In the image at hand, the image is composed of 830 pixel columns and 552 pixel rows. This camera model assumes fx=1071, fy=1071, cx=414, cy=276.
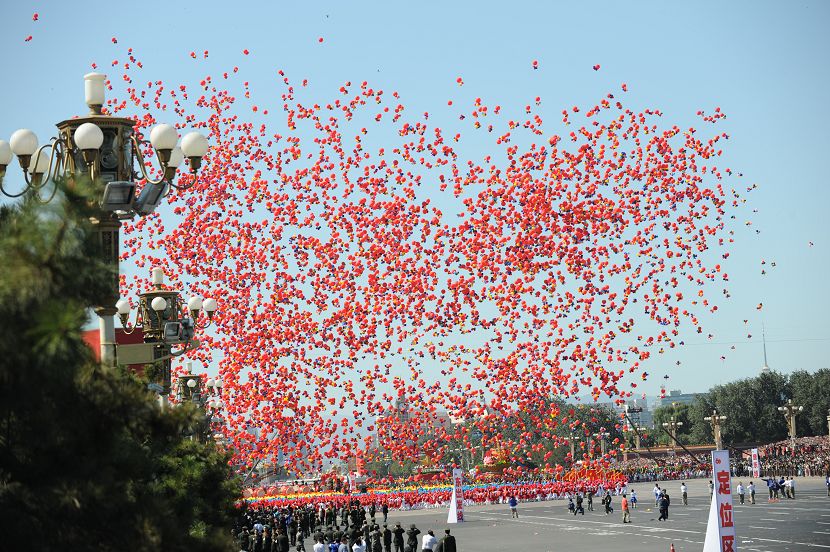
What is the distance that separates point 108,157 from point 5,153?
1.41 metres

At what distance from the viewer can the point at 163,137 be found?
40.6 ft

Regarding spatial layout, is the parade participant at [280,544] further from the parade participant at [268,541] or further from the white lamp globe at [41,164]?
the white lamp globe at [41,164]

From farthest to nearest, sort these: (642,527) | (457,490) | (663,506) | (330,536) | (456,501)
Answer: (457,490), (456,501), (663,506), (642,527), (330,536)

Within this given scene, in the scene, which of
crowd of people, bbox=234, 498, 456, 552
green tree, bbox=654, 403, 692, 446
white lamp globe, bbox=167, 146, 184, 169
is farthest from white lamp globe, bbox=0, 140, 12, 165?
green tree, bbox=654, 403, 692, 446

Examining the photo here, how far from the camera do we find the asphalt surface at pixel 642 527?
1252 inches

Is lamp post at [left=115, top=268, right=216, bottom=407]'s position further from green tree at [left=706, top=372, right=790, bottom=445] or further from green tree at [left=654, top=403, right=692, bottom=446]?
green tree at [left=654, top=403, right=692, bottom=446]

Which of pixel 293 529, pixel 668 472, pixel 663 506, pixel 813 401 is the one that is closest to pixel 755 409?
pixel 813 401

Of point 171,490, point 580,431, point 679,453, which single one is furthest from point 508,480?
point 171,490

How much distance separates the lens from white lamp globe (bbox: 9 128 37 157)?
1304cm

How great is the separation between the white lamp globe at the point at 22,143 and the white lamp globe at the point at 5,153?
8cm

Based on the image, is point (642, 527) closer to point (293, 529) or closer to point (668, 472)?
point (293, 529)

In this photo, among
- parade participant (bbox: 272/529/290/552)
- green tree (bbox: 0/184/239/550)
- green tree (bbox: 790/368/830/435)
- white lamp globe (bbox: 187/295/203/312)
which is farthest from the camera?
green tree (bbox: 790/368/830/435)

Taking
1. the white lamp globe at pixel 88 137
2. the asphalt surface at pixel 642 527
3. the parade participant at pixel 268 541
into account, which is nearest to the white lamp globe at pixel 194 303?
the white lamp globe at pixel 88 137

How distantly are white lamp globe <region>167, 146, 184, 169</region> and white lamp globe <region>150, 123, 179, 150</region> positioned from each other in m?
0.39
